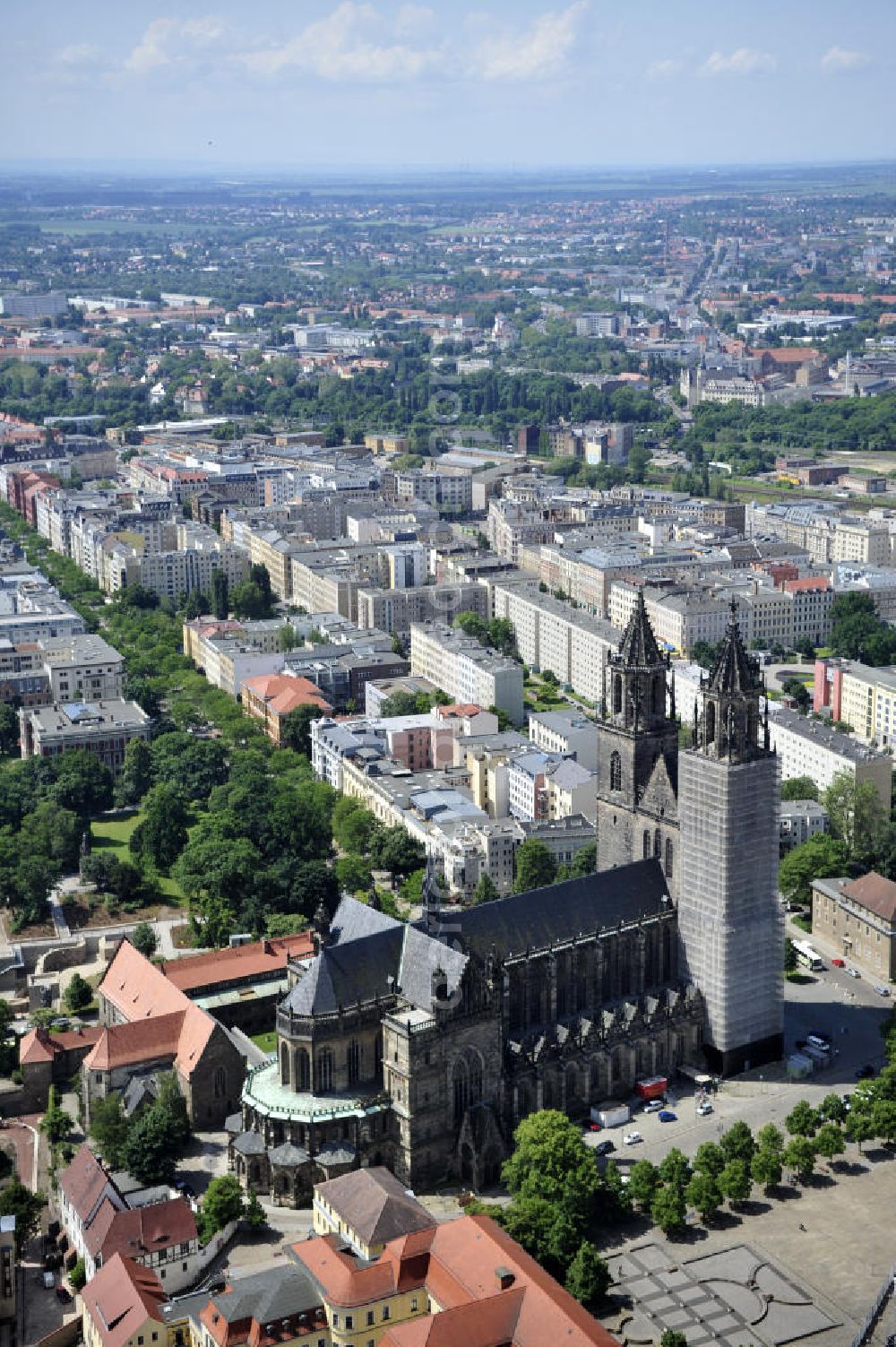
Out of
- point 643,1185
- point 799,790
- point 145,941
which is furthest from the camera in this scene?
point 799,790

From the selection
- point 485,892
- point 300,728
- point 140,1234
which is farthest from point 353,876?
point 140,1234

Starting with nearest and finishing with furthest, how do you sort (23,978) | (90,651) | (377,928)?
(377,928) < (23,978) < (90,651)

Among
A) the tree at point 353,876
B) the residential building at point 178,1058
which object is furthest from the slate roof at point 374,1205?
the tree at point 353,876

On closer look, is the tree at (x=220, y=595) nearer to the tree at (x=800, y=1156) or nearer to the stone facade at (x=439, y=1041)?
the stone facade at (x=439, y=1041)

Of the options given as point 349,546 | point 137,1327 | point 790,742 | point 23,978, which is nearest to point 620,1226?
point 137,1327

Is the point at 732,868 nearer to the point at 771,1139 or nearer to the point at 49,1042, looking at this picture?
the point at 771,1139

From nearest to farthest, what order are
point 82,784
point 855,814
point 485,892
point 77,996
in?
1. point 77,996
2. point 485,892
3. point 855,814
4. point 82,784

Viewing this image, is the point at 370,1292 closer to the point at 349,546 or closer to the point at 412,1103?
the point at 412,1103
